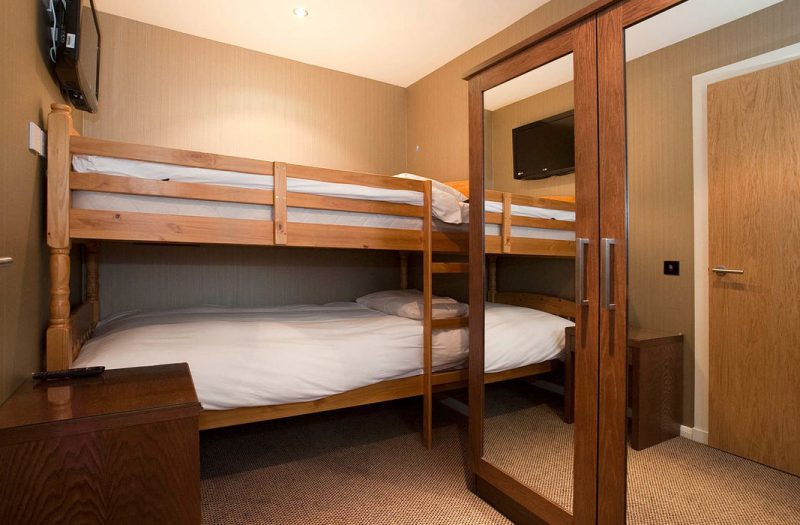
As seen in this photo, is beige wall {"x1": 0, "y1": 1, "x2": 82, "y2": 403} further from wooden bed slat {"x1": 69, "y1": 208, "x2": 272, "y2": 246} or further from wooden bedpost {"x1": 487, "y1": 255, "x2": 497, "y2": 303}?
wooden bedpost {"x1": 487, "y1": 255, "x2": 497, "y2": 303}

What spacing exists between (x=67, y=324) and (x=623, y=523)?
6.21ft

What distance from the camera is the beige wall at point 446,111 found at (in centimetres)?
281

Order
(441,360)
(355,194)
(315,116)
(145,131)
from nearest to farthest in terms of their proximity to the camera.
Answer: (355,194) → (441,360) → (145,131) → (315,116)

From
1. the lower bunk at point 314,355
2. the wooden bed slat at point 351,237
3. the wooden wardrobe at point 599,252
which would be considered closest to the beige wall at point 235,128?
the lower bunk at point 314,355

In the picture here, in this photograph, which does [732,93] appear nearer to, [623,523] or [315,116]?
[623,523]

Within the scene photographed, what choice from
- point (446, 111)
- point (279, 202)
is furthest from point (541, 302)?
point (446, 111)

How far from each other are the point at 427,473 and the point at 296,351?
815 millimetres

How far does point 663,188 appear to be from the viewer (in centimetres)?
113

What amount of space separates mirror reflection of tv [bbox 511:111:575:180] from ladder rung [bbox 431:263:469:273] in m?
0.68

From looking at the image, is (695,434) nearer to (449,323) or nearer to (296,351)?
(449,323)

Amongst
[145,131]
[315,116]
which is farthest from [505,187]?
[145,131]

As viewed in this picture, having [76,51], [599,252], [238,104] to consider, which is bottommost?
[599,252]

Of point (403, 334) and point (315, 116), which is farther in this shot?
point (315, 116)

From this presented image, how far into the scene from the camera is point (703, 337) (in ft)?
3.55
